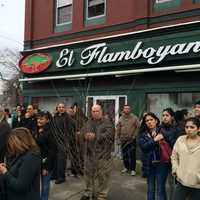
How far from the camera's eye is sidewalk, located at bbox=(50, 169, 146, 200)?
7.18 meters

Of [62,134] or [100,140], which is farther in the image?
[62,134]

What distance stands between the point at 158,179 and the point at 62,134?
6.23ft

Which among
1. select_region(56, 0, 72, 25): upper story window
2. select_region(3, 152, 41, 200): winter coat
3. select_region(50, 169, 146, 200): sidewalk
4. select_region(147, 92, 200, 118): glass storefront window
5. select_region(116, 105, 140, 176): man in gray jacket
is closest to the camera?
select_region(3, 152, 41, 200): winter coat

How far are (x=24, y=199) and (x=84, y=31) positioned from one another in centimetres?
950

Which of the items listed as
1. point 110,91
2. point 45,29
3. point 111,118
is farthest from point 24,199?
point 45,29

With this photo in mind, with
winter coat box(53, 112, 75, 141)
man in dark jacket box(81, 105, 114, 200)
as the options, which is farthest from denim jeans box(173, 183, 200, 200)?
winter coat box(53, 112, 75, 141)

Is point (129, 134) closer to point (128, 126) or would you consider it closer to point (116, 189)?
point (128, 126)

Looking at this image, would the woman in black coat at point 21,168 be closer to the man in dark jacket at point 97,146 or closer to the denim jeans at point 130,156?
the man in dark jacket at point 97,146

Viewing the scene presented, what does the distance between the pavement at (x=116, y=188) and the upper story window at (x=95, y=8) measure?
5.95m

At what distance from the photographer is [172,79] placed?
1006 centimetres

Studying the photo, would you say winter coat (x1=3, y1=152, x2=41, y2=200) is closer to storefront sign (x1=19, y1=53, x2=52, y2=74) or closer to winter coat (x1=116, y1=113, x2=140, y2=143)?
winter coat (x1=116, y1=113, x2=140, y2=143)

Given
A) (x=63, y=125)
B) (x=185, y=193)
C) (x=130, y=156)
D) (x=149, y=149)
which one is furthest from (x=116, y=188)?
(x=185, y=193)

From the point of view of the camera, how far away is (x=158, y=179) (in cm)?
595

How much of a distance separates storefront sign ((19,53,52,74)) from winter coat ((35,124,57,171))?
762 cm
